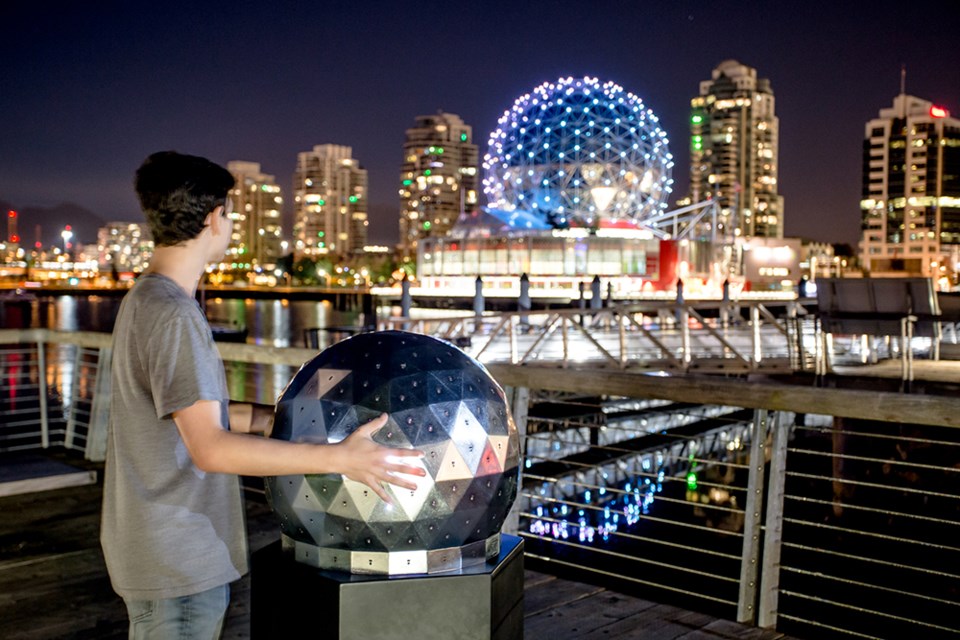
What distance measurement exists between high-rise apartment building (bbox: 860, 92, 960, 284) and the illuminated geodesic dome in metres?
121

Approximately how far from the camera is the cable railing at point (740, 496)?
393cm

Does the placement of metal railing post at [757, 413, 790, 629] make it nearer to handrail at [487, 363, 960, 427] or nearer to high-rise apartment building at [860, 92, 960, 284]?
handrail at [487, 363, 960, 427]

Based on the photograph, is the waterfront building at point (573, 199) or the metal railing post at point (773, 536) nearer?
the metal railing post at point (773, 536)

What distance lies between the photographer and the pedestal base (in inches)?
82.4

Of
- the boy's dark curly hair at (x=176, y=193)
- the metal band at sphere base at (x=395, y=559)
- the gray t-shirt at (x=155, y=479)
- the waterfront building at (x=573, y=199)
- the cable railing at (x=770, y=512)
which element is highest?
the waterfront building at (x=573, y=199)

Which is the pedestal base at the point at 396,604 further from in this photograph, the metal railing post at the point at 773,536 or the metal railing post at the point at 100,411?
the metal railing post at the point at 100,411

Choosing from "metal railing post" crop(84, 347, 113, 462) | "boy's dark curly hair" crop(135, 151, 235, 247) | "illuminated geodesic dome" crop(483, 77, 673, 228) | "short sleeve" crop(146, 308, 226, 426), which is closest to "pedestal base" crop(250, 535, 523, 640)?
"short sleeve" crop(146, 308, 226, 426)

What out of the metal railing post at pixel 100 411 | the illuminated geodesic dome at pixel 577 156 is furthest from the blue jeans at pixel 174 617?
the illuminated geodesic dome at pixel 577 156

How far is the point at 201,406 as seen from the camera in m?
1.92

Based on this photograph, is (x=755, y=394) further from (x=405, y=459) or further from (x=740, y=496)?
(x=740, y=496)

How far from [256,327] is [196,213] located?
6730cm

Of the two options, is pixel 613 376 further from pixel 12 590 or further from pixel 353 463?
pixel 12 590

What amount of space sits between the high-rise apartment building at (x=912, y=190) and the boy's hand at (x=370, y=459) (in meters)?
184

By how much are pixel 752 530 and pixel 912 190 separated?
195 m
